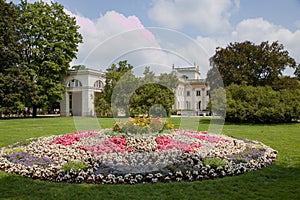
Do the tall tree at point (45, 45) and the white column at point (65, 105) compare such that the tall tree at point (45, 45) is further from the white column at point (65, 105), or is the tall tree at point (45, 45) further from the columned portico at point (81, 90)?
the white column at point (65, 105)

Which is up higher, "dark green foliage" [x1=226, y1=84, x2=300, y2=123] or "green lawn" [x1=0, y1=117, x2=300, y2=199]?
"dark green foliage" [x1=226, y1=84, x2=300, y2=123]

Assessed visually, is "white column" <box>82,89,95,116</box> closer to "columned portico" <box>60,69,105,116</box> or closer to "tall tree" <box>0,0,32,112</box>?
"columned portico" <box>60,69,105,116</box>

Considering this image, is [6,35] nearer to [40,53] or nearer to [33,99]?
[40,53]

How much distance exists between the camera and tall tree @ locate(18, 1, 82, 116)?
32.2 meters

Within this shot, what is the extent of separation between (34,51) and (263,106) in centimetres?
2542

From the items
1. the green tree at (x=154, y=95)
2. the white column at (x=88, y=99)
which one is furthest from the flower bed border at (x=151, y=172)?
the white column at (x=88, y=99)

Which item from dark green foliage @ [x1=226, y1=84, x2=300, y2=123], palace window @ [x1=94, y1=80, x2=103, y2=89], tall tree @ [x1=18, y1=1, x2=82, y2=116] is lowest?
dark green foliage @ [x1=226, y1=84, x2=300, y2=123]

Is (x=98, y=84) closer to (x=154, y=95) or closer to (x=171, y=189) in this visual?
(x=154, y=95)

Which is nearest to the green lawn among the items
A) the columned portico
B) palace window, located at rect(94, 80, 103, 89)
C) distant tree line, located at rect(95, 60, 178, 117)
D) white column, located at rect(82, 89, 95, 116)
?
distant tree line, located at rect(95, 60, 178, 117)

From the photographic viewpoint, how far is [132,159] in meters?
6.69

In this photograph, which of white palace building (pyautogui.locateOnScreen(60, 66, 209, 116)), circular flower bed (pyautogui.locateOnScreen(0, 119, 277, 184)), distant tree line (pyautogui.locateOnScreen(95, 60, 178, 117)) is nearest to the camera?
circular flower bed (pyautogui.locateOnScreen(0, 119, 277, 184))

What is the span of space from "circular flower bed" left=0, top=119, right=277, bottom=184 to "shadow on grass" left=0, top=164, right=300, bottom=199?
0.34 meters

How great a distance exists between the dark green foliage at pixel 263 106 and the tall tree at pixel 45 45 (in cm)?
2117

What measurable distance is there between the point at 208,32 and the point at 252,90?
38.3 feet
